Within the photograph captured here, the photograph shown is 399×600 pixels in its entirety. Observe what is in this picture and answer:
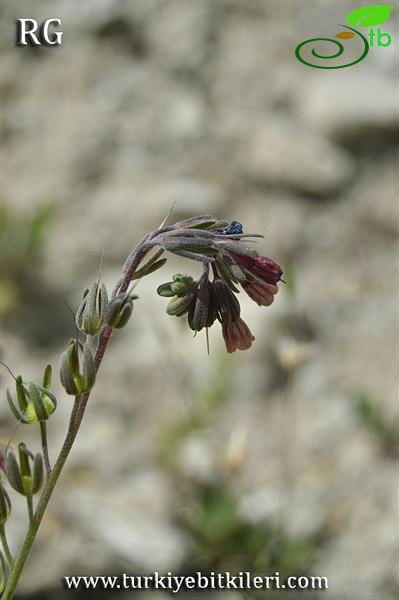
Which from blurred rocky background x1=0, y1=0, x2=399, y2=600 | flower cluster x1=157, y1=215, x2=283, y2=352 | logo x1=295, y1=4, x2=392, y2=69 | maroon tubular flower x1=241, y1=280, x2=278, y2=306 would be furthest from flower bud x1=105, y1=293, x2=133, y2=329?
logo x1=295, y1=4, x2=392, y2=69

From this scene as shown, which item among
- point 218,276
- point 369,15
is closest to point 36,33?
point 369,15

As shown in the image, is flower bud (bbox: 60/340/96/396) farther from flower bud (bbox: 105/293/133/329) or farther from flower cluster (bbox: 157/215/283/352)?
flower cluster (bbox: 157/215/283/352)

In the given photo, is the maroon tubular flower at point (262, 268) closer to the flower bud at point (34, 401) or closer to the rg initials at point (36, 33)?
the flower bud at point (34, 401)

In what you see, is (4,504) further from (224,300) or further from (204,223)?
(204,223)

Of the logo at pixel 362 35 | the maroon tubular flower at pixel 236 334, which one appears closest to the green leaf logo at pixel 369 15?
the logo at pixel 362 35

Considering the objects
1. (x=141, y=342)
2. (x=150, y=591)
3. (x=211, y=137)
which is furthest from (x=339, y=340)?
(x=150, y=591)

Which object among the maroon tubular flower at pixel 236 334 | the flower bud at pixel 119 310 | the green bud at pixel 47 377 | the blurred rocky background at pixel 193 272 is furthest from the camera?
the blurred rocky background at pixel 193 272

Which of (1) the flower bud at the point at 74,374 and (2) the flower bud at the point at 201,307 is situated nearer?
(1) the flower bud at the point at 74,374
